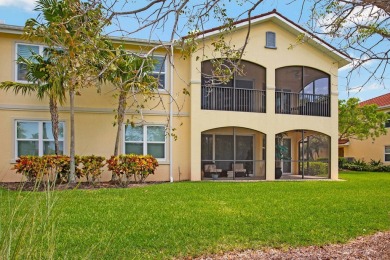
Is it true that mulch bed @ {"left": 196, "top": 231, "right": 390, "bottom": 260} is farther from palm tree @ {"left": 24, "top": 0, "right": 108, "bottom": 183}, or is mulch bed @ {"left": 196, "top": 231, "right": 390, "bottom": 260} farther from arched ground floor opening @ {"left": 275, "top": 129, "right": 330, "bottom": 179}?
arched ground floor opening @ {"left": 275, "top": 129, "right": 330, "bottom": 179}

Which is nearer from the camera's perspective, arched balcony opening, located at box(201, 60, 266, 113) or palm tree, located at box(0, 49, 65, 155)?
palm tree, located at box(0, 49, 65, 155)

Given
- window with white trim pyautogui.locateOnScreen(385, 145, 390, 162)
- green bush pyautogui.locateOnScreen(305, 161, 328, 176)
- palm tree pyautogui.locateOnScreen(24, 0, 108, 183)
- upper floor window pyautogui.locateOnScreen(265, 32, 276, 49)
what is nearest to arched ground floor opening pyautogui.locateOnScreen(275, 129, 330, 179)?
green bush pyautogui.locateOnScreen(305, 161, 328, 176)

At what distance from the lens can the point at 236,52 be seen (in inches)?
217

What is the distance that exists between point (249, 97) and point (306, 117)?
3340 millimetres

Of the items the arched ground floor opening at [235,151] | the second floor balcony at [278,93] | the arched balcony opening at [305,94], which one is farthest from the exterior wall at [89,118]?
the arched balcony opening at [305,94]

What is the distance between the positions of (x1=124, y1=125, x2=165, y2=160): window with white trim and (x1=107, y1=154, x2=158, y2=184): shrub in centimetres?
145

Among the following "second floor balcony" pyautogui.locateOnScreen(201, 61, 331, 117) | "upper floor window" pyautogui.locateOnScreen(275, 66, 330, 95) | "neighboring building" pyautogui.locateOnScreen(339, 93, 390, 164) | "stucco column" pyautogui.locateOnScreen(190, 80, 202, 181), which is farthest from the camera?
"neighboring building" pyautogui.locateOnScreen(339, 93, 390, 164)

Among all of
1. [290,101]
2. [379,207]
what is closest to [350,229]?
[379,207]

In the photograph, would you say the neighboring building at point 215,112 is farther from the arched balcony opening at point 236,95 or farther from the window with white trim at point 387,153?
the window with white trim at point 387,153

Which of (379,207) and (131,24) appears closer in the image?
(131,24)

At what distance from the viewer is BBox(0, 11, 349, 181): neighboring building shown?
13.9 metres

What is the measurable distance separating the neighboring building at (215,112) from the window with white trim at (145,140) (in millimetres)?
46

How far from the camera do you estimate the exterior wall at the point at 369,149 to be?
95.1 ft

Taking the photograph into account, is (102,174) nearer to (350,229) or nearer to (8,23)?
(8,23)
